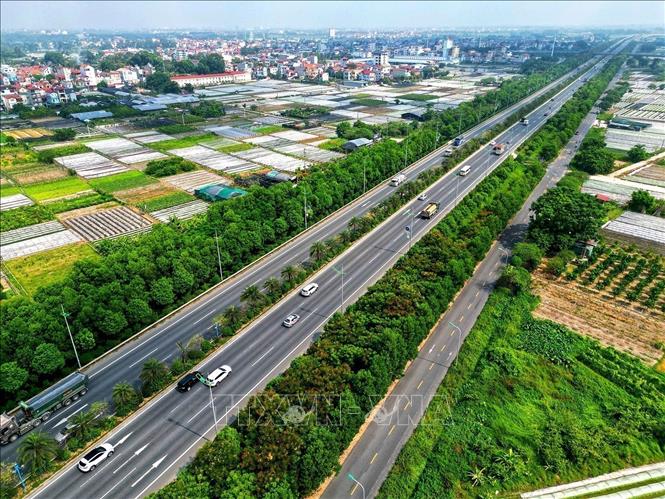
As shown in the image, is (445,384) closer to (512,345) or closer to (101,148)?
(512,345)

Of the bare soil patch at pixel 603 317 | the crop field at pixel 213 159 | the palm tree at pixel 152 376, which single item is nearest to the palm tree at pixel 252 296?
the palm tree at pixel 152 376

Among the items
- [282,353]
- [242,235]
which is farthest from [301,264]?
[282,353]

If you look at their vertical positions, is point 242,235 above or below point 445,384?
above

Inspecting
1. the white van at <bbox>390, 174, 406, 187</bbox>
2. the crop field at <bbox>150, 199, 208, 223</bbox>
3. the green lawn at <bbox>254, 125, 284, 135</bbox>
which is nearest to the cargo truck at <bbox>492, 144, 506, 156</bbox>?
the white van at <bbox>390, 174, 406, 187</bbox>

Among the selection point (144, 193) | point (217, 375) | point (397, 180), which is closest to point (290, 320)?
point (217, 375)

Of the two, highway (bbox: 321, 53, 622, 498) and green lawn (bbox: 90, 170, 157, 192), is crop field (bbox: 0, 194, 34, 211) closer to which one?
green lawn (bbox: 90, 170, 157, 192)
